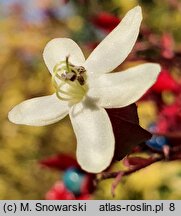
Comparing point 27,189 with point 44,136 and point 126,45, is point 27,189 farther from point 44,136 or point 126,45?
point 126,45

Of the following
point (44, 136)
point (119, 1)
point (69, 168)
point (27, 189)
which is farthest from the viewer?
point (44, 136)

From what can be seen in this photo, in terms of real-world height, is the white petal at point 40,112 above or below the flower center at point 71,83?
below

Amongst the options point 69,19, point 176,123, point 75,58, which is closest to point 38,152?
point 69,19

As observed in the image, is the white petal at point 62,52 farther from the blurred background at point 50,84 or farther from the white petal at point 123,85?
the blurred background at point 50,84

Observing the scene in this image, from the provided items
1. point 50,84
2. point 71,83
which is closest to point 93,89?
point 71,83

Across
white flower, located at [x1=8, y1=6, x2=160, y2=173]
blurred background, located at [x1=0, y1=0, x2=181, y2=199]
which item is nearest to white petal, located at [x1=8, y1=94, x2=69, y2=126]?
white flower, located at [x1=8, y1=6, x2=160, y2=173]

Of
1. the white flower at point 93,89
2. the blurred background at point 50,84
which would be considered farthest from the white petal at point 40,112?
the blurred background at point 50,84

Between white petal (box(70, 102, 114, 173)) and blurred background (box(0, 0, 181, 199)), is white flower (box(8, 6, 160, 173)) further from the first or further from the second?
blurred background (box(0, 0, 181, 199))
